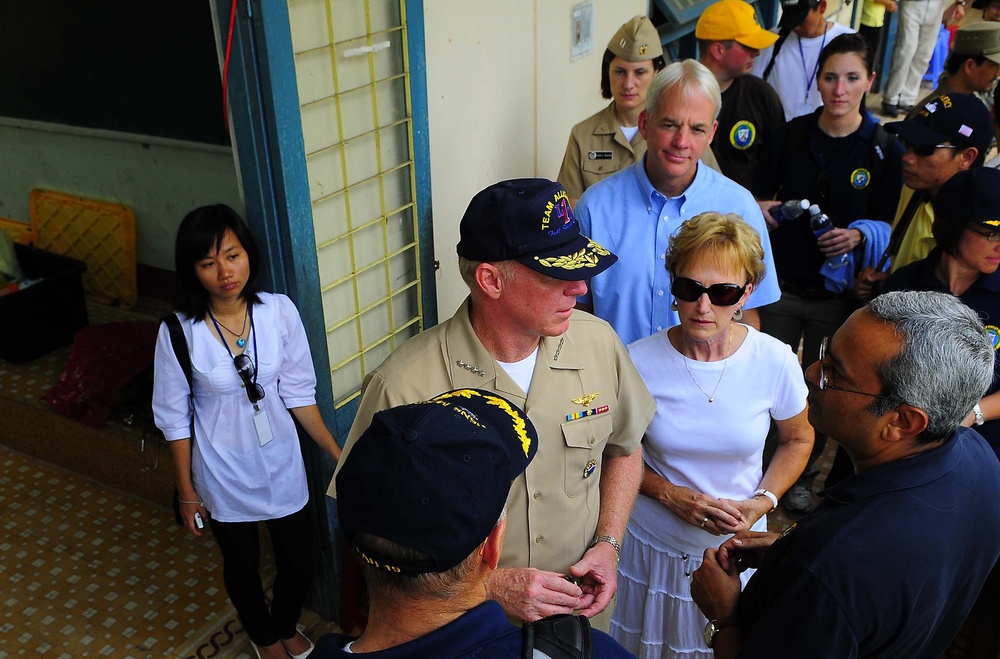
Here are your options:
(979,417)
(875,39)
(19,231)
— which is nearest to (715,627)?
(979,417)

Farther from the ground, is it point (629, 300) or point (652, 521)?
point (629, 300)

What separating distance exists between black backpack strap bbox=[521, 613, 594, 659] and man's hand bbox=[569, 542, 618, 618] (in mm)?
736

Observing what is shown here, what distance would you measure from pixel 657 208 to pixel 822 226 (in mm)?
1114

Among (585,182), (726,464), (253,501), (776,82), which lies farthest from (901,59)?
(253,501)

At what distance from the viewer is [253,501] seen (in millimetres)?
2930

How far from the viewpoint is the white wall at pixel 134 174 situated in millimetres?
5043

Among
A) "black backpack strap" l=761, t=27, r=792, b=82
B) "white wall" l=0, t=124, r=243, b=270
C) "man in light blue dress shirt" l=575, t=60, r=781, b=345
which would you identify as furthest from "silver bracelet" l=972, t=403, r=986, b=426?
"white wall" l=0, t=124, r=243, b=270

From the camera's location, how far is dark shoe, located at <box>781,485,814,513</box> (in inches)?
157

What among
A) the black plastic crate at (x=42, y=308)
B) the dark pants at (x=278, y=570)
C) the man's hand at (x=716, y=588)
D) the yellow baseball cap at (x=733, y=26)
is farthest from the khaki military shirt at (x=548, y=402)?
the black plastic crate at (x=42, y=308)

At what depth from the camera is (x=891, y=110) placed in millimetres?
9508

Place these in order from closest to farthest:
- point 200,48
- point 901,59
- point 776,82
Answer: point 200,48
point 776,82
point 901,59

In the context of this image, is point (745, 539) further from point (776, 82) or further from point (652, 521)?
point (776, 82)

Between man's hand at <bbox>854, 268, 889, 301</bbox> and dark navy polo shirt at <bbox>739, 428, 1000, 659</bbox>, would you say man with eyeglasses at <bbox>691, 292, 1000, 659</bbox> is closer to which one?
dark navy polo shirt at <bbox>739, 428, 1000, 659</bbox>

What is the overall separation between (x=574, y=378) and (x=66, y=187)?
4.70 m
